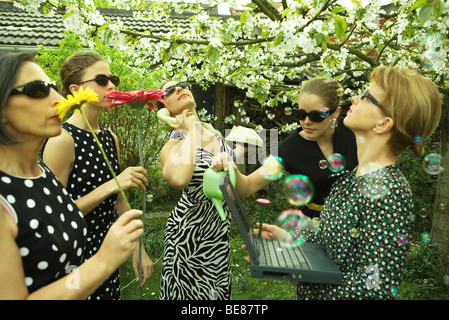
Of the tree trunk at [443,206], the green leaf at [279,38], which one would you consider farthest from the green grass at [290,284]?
the green leaf at [279,38]

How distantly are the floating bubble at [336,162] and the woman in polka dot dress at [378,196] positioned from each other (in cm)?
46

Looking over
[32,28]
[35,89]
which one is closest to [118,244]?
[35,89]

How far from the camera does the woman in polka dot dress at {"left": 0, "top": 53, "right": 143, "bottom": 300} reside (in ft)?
3.99

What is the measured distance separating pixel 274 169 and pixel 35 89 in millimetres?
1671

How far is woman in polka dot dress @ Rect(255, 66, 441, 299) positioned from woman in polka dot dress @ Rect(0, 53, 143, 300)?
0.95m

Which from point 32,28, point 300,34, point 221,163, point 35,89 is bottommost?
point 221,163

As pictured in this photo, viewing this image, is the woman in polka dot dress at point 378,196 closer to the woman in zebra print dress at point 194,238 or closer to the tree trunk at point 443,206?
the woman in zebra print dress at point 194,238

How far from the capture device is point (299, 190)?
2.46 metres

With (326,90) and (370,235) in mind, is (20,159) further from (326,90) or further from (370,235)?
(326,90)

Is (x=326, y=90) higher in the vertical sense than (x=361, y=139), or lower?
higher

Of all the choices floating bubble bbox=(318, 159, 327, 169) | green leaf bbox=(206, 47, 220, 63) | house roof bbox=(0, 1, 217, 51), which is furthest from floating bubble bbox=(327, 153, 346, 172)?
house roof bbox=(0, 1, 217, 51)

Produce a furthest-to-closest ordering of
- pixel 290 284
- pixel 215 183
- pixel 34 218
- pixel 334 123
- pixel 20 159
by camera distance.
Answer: pixel 290 284 < pixel 334 123 < pixel 215 183 < pixel 20 159 < pixel 34 218

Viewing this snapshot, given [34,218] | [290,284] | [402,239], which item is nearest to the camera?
[34,218]

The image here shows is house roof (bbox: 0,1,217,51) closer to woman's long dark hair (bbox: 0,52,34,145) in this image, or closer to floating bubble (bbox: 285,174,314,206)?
floating bubble (bbox: 285,174,314,206)
